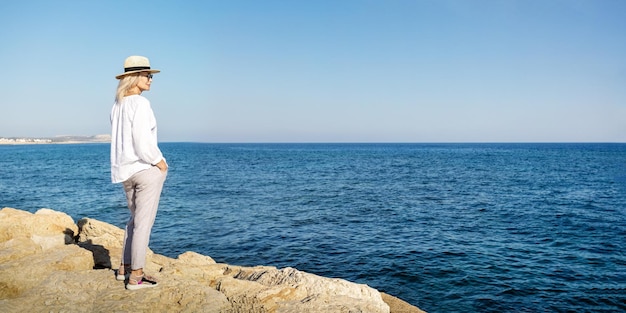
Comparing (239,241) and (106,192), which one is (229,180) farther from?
(239,241)

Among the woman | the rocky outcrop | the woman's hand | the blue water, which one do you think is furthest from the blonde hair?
the blue water

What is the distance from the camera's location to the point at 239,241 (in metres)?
17.6

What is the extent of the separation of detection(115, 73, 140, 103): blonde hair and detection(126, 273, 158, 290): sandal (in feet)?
7.65

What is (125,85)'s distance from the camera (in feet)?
15.9

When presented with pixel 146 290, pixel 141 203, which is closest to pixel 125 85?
pixel 141 203

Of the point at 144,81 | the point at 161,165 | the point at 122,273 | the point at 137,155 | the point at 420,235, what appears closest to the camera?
the point at 137,155

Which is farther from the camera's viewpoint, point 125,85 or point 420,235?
point 420,235

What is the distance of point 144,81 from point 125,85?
240 millimetres

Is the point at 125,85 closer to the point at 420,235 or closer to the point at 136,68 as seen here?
the point at 136,68

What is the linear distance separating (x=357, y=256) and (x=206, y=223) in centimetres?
A: 992

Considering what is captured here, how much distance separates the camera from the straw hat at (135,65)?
15.9 feet

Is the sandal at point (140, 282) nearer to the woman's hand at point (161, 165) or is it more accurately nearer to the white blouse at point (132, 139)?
the white blouse at point (132, 139)

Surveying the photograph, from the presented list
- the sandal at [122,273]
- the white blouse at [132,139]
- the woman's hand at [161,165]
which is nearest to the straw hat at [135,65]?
the white blouse at [132,139]

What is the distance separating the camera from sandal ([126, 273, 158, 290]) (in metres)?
4.75
